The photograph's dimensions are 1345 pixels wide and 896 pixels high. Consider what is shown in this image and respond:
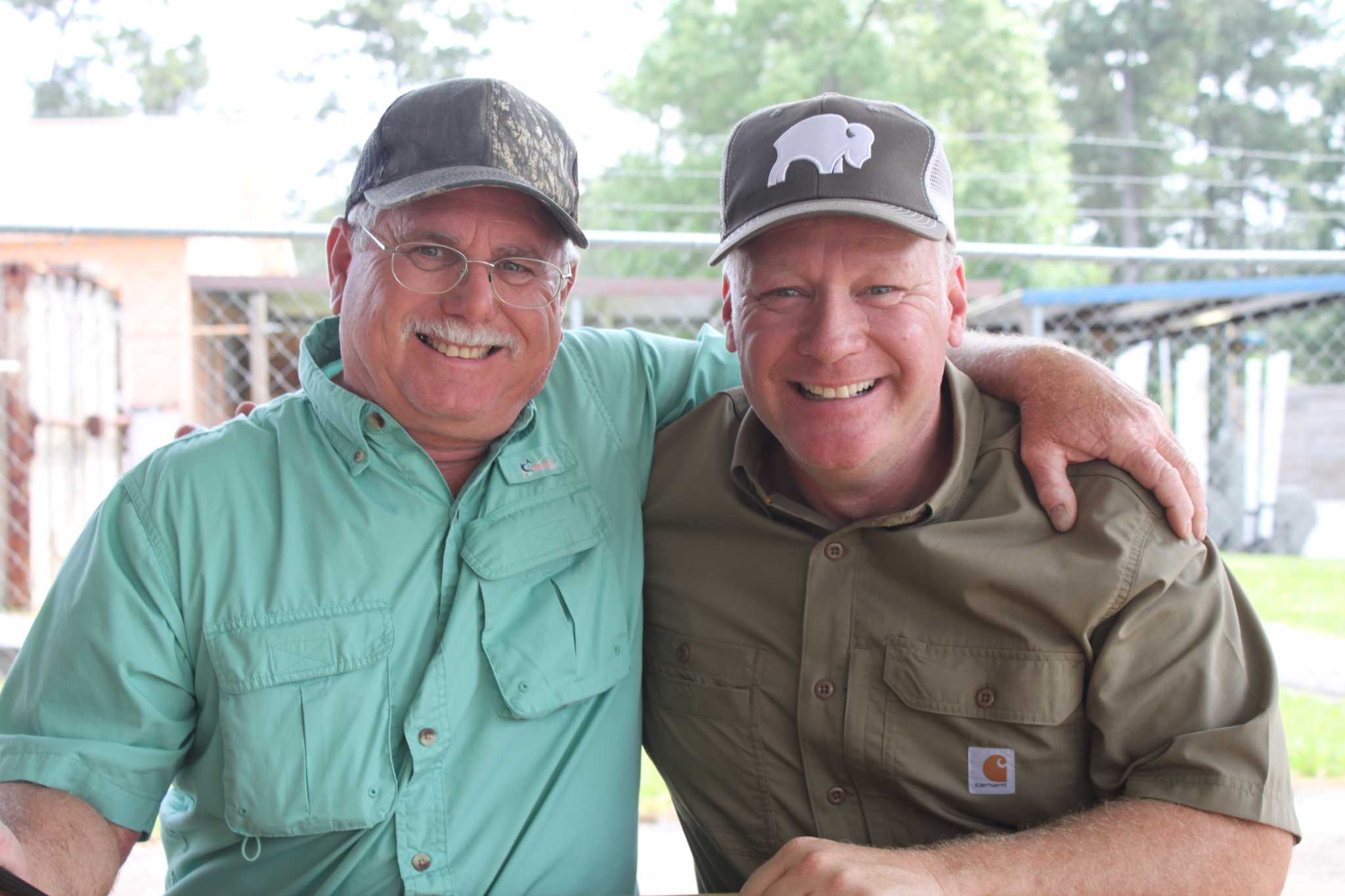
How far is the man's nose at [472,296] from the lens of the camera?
6.75 ft

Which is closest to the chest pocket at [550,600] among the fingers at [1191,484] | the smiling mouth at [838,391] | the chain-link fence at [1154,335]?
the smiling mouth at [838,391]

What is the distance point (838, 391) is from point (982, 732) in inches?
24.9

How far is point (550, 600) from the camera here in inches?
82.3

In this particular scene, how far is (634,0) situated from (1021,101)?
8.62 m

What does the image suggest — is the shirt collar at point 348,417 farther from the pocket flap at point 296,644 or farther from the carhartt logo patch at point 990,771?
the carhartt logo patch at point 990,771

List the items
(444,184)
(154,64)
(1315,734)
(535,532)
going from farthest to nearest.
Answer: (154,64) < (1315,734) < (535,532) < (444,184)

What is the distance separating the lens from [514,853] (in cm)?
198

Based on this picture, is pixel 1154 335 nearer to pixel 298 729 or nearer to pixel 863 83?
pixel 863 83

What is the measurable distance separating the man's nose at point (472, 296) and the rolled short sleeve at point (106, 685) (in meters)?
0.63

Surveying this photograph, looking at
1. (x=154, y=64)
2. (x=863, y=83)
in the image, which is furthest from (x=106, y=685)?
(x=154, y=64)

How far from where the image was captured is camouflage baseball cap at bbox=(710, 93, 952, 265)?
1.96 m

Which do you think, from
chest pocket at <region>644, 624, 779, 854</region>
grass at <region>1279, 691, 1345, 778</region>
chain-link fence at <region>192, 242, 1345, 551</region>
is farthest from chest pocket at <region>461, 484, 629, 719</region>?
chain-link fence at <region>192, 242, 1345, 551</region>

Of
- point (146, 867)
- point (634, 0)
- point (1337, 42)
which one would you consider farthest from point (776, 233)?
point (1337, 42)

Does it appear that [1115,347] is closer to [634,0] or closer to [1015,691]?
[1015,691]
